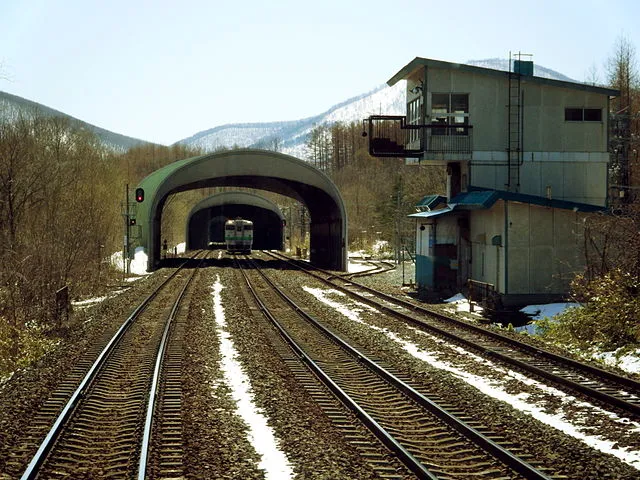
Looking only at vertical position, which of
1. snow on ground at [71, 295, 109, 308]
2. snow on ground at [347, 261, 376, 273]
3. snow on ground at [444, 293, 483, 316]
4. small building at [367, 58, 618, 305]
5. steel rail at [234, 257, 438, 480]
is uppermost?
small building at [367, 58, 618, 305]

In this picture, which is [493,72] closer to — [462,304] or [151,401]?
[462,304]

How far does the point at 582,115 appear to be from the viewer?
27.8 metres

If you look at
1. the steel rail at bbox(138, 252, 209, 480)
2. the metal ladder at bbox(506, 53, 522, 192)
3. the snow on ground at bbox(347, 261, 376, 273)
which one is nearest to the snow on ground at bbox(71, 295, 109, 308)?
the steel rail at bbox(138, 252, 209, 480)

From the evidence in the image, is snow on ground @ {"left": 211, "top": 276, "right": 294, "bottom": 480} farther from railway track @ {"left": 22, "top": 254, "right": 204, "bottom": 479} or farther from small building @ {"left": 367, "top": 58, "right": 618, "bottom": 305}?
small building @ {"left": 367, "top": 58, "right": 618, "bottom": 305}

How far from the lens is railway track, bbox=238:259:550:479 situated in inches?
296

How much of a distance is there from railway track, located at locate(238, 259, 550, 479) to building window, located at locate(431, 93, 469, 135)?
46.5ft

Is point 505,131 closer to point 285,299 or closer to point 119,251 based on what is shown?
point 285,299

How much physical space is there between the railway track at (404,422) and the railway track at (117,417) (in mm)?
2211

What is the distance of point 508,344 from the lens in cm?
1576

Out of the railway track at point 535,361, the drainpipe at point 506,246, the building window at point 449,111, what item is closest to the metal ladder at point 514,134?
the building window at point 449,111

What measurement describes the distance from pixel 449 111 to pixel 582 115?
16.2ft

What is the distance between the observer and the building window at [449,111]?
2808 cm

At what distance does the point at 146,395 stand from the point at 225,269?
102 feet

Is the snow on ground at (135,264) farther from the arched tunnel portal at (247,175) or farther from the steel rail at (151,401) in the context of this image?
the steel rail at (151,401)
